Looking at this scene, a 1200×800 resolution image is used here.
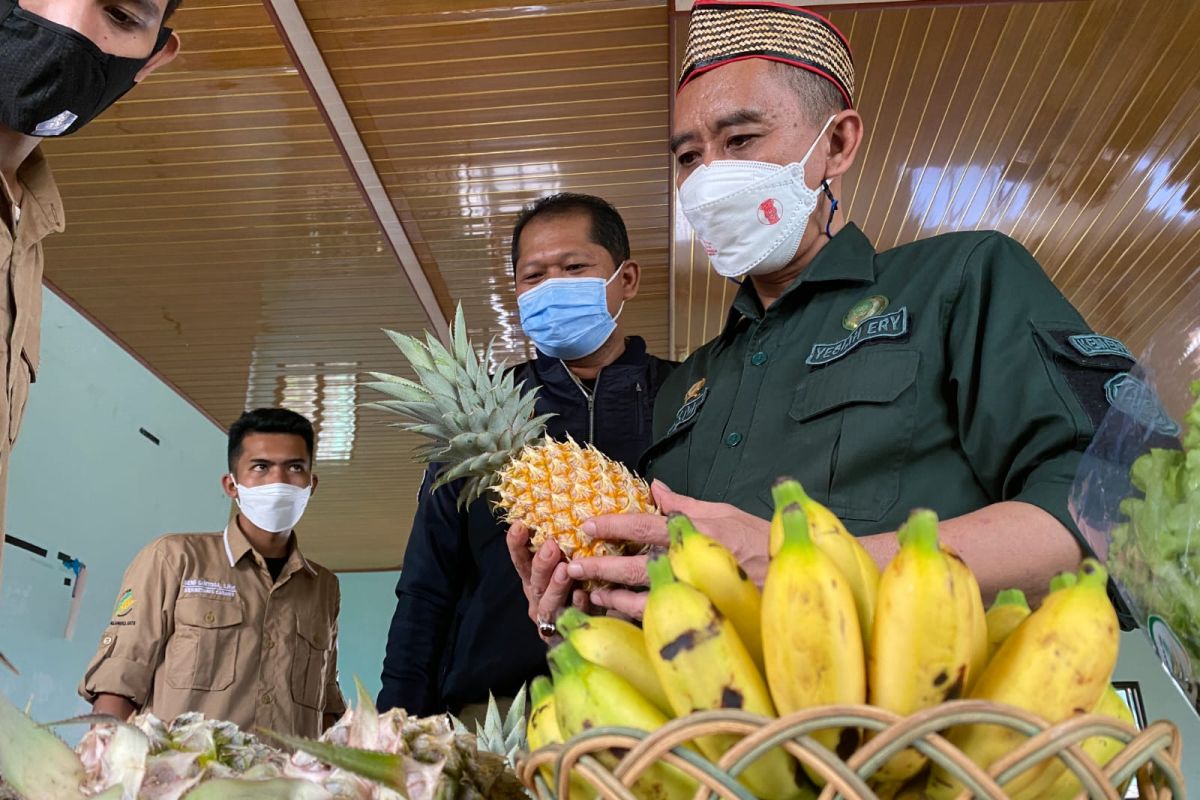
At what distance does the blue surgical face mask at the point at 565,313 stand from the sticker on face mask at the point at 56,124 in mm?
1221

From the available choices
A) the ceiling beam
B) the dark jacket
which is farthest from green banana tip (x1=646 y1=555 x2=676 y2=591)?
the ceiling beam

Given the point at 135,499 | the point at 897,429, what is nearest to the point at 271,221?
the point at 135,499

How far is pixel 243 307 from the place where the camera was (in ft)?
21.7

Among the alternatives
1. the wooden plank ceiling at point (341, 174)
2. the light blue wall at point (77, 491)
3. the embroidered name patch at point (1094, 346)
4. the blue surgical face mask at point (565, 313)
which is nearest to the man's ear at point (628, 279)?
the blue surgical face mask at point (565, 313)

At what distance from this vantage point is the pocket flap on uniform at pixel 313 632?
447 centimetres

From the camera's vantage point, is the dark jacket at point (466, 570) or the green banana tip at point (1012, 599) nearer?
the green banana tip at point (1012, 599)

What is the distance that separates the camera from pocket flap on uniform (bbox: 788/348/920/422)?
1.53m

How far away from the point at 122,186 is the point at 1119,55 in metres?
5.04

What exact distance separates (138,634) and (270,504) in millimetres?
797

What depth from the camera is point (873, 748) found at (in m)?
0.58

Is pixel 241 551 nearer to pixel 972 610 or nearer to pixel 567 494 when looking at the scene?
A: pixel 567 494

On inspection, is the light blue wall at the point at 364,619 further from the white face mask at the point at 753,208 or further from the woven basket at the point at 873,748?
the woven basket at the point at 873,748

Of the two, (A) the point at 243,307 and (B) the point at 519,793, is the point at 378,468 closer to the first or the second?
(A) the point at 243,307

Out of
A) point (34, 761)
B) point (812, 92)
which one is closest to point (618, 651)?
point (34, 761)
